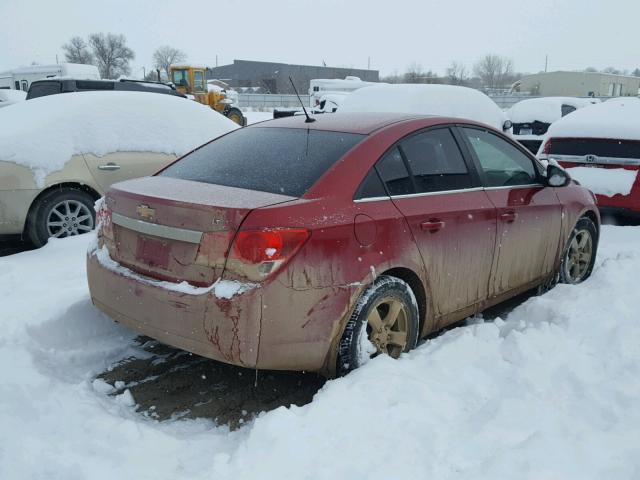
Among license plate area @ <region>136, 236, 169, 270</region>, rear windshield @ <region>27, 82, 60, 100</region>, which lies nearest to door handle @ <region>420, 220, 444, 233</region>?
Result: license plate area @ <region>136, 236, 169, 270</region>

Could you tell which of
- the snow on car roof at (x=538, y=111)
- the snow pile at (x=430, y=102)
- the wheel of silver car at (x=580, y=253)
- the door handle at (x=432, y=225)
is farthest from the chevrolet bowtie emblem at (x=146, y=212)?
the snow on car roof at (x=538, y=111)

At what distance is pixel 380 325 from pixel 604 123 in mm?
4660

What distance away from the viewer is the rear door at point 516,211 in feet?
12.3

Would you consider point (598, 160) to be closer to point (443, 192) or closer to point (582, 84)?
point (443, 192)

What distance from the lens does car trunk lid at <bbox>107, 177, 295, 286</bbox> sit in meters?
2.59

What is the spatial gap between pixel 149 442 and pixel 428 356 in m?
1.50

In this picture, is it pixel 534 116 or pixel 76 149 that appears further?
pixel 534 116

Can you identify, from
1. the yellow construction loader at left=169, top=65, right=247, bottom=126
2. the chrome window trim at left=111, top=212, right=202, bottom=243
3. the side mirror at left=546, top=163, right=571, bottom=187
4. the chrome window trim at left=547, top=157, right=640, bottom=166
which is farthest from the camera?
the yellow construction loader at left=169, top=65, right=247, bottom=126

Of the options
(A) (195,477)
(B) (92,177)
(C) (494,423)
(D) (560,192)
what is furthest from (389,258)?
(B) (92,177)

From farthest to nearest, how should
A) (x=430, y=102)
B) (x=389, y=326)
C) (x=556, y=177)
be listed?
(x=430, y=102)
(x=556, y=177)
(x=389, y=326)

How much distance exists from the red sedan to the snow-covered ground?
283 mm

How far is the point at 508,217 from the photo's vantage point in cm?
376

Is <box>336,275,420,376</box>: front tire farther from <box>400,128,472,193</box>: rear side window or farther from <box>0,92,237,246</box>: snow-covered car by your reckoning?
<box>0,92,237,246</box>: snow-covered car

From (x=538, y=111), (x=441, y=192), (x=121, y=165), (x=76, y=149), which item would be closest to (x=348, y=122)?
(x=441, y=192)
